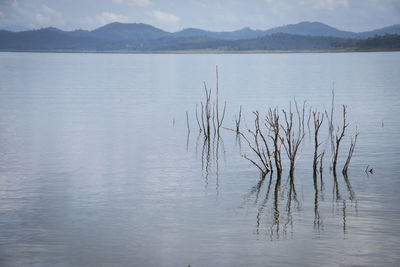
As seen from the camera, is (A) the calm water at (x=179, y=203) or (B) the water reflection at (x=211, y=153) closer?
(A) the calm water at (x=179, y=203)

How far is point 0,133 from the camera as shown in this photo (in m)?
28.8

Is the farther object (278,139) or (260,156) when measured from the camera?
(278,139)

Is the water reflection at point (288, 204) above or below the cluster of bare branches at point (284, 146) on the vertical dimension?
below

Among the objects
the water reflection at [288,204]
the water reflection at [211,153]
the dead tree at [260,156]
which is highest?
the dead tree at [260,156]

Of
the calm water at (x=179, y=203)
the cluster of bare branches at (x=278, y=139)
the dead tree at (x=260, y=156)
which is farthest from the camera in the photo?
the cluster of bare branches at (x=278, y=139)

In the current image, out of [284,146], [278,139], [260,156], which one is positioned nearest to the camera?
[260,156]

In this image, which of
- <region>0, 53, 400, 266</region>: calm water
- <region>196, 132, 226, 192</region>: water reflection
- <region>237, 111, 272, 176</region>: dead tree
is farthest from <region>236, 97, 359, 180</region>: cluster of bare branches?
<region>196, 132, 226, 192</region>: water reflection

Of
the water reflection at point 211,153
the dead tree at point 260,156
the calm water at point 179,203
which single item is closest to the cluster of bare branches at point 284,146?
the dead tree at point 260,156

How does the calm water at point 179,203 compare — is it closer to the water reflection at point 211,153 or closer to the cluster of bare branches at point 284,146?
the water reflection at point 211,153

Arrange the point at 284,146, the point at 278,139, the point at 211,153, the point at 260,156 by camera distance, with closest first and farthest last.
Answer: the point at 260,156 < the point at 284,146 < the point at 211,153 < the point at 278,139

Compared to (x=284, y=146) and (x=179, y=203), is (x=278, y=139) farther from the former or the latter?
(x=179, y=203)

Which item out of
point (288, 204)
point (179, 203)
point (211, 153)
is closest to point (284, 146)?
point (288, 204)

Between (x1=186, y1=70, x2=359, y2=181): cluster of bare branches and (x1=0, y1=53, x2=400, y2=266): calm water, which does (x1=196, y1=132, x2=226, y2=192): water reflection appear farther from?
(x1=186, y1=70, x2=359, y2=181): cluster of bare branches

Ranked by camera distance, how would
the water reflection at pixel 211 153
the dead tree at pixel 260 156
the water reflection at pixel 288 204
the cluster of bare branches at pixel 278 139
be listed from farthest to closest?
the water reflection at pixel 211 153, the cluster of bare branches at pixel 278 139, the dead tree at pixel 260 156, the water reflection at pixel 288 204
